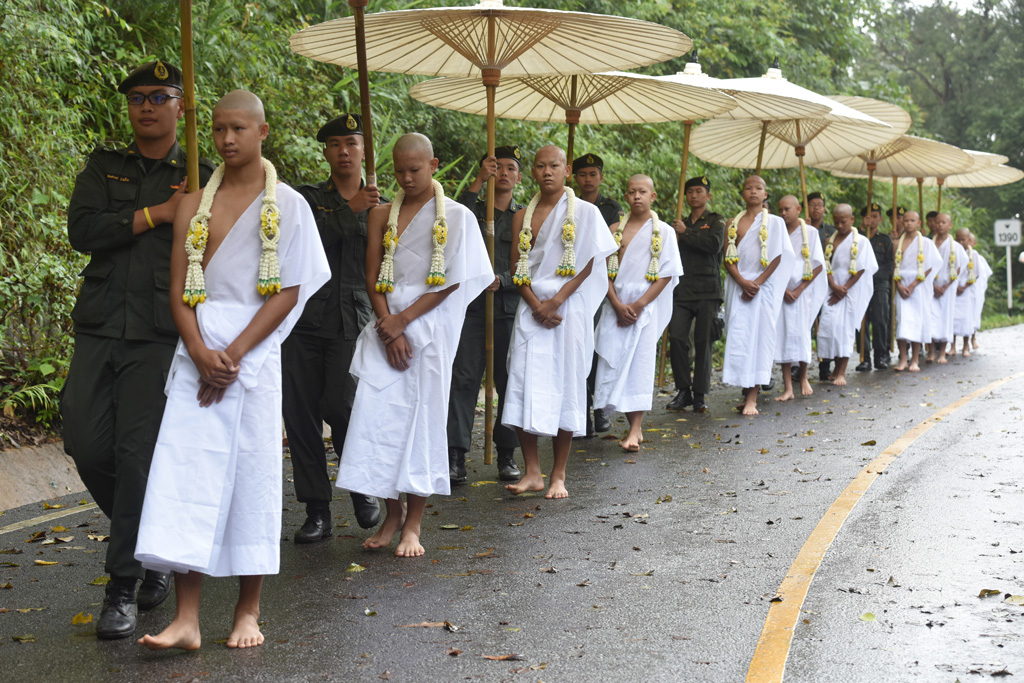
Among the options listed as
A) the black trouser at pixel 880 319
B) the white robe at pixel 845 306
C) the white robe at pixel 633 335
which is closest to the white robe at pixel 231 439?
the white robe at pixel 633 335

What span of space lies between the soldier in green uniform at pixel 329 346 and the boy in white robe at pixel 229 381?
1.58 m

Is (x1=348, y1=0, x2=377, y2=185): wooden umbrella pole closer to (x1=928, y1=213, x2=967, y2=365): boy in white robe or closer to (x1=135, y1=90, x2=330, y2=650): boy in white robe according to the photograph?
(x1=135, y1=90, x2=330, y2=650): boy in white robe

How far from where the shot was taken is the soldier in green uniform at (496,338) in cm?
793

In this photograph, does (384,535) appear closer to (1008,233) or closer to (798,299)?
(798,299)

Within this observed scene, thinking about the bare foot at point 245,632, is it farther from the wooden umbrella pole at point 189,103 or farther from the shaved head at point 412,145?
the shaved head at point 412,145

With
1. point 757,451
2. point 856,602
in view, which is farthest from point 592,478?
point 856,602

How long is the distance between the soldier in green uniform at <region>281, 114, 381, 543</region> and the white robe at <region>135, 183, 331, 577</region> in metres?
1.61

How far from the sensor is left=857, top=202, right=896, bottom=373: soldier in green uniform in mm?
16844

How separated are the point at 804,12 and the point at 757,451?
1813cm

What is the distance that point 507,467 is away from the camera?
8188mm

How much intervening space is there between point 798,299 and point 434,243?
840cm

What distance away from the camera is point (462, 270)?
605 cm

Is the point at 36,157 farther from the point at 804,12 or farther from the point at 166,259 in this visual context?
the point at 804,12

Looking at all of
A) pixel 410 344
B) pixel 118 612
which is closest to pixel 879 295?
pixel 410 344
